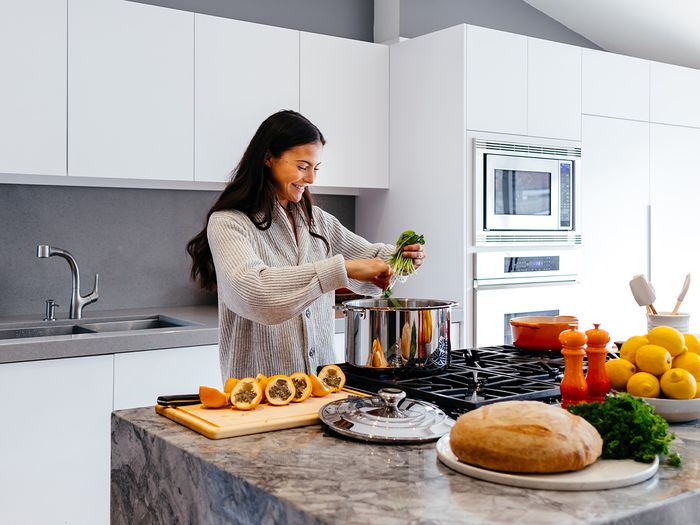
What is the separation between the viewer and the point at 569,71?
→ 3.78m

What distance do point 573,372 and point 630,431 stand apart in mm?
243

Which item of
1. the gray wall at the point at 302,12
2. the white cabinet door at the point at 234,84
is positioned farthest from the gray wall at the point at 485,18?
the white cabinet door at the point at 234,84

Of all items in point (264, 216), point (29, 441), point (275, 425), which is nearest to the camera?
point (275, 425)

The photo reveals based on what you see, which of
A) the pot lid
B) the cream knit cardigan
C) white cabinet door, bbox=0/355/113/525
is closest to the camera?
the pot lid

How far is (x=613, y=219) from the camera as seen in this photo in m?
4.03

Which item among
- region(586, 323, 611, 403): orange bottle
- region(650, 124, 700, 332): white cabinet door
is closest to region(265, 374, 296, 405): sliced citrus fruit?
region(586, 323, 611, 403): orange bottle

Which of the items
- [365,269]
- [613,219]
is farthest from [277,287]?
[613,219]

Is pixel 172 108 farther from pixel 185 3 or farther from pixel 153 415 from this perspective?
pixel 153 415

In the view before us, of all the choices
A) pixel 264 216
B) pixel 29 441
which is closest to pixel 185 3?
pixel 264 216

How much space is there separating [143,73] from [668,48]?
3.28 metres

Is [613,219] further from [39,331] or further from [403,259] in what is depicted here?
[39,331]

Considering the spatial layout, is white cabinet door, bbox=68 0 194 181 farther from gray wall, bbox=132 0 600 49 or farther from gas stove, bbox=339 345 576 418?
gas stove, bbox=339 345 576 418

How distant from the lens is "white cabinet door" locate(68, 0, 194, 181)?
9.75 ft

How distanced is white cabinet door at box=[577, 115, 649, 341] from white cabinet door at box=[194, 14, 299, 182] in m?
1.52
